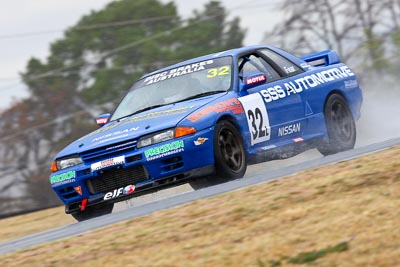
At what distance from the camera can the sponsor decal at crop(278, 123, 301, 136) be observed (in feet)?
35.7

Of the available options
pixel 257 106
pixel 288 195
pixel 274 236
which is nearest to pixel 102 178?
pixel 257 106

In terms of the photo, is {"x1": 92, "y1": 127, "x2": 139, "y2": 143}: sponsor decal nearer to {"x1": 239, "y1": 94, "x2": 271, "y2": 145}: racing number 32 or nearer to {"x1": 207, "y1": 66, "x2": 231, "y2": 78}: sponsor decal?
{"x1": 239, "y1": 94, "x2": 271, "y2": 145}: racing number 32

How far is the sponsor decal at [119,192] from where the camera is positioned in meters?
9.53

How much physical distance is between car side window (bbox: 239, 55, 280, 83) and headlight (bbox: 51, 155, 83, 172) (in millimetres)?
2087

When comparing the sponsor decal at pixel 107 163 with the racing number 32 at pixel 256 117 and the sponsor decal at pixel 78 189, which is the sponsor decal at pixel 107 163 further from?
the racing number 32 at pixel 256 117

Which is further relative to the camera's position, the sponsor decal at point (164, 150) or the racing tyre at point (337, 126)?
the racing tyre at point (337, 126)

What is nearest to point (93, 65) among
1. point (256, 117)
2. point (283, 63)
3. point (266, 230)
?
point (283, 63)

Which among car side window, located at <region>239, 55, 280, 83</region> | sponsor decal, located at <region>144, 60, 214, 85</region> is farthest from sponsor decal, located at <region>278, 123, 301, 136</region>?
sponsor decal, located at <region>144, 60, 214, 85</region>

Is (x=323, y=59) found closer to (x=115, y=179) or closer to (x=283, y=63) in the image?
(x=283, y=63)

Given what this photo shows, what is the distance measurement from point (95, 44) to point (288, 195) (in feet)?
95.8

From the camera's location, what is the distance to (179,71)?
11.1 meters

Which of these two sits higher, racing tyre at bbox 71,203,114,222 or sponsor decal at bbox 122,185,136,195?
sponsor decal at bbox 122,185,136,195

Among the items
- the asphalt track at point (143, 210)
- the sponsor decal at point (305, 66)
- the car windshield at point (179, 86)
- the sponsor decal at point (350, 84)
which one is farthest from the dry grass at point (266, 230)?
the sponsor decal at point (350, 84)

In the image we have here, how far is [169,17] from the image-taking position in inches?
1496
